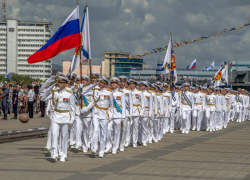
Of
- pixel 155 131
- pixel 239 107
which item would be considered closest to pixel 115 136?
pixel 155 131

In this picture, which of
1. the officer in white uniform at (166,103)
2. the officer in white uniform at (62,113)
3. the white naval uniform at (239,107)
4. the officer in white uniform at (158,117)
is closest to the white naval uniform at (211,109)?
the officer in white uniform at (166,103)

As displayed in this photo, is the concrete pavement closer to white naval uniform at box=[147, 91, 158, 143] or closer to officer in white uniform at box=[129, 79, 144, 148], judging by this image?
officer in white uniform at box=[129, 79, 144, 148]

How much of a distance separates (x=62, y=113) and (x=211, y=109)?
13.0m

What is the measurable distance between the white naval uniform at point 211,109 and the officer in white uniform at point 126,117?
8534 mm

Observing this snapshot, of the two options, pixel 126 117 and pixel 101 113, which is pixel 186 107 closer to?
pixel 126 117

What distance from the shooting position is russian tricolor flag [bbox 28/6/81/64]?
12847 mm

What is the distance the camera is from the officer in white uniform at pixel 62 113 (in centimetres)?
1134

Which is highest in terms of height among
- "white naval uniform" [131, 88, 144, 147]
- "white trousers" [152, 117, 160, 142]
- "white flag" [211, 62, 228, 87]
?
"white flag" [211, 62, 228, 87]

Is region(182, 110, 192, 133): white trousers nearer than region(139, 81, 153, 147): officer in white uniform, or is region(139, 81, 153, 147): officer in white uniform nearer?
region(139, 81, 153, 147): officer in white uniform

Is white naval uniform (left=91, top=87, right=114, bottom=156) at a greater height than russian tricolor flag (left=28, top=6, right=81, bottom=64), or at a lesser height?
lesser

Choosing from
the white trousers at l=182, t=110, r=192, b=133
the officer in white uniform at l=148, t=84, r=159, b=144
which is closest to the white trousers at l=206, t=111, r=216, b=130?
the white trousers at l=182, t=110, r=192, b=133

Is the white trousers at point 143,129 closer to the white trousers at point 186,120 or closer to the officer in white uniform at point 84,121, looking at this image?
the officer in white uniform at point 84,121

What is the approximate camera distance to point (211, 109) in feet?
75.7

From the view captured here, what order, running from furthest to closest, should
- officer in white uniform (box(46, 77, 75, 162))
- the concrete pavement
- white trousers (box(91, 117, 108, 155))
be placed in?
white trousers (box(91, 117, 108, 155)) < officer in white uniform (box(46, 77, 75, 162)) < the concrete pavement
